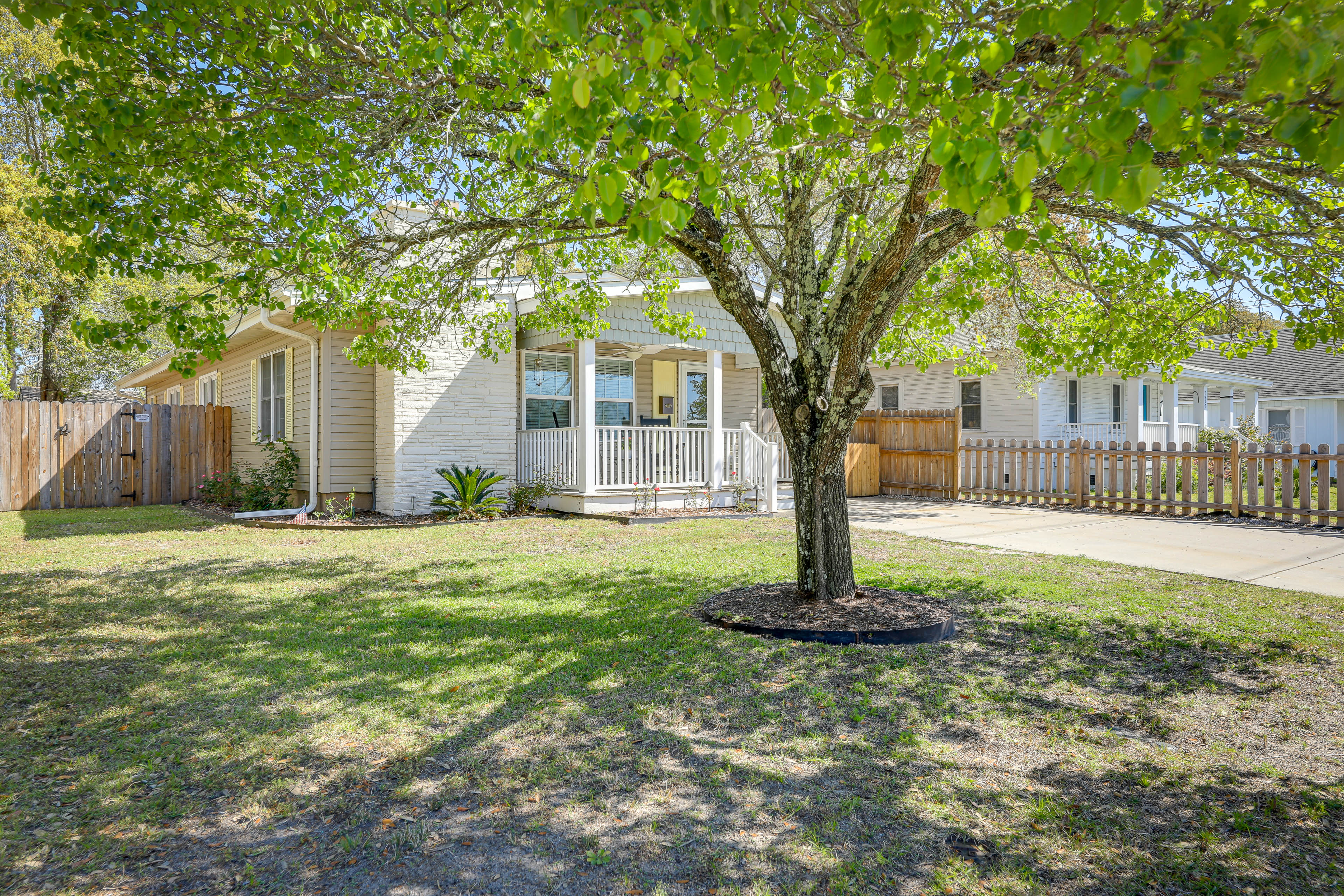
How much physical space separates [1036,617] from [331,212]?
6.07 meters

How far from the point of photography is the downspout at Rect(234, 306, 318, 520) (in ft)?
37.8

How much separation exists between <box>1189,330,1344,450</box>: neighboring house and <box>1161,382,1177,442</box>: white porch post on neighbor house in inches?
239

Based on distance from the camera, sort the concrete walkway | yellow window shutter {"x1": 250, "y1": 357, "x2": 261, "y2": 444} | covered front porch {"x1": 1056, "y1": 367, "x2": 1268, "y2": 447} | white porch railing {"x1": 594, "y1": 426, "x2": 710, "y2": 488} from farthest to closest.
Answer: covered front porch {"x1": 1056, "y1": 367, "x2": 1268, "y2": 447} < yellow window shutter {"x1": 250, "y1": 357, "x2": 261, "y2": 444} < white porch railing {"x1": 594, "y1": 426, "x2": 710, "y2": 488} < the concrete walkway

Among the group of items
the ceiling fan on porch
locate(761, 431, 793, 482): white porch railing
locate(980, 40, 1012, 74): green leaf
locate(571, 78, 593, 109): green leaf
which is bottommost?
locate(761, 431, 793, 482): white porch railing

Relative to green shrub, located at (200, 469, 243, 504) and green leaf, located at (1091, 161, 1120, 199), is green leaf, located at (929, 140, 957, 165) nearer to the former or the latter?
green leaf, located at (1091, 161, 1120, 199)

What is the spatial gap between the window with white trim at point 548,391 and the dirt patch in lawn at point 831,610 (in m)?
8.21

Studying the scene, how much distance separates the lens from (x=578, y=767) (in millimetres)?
3014

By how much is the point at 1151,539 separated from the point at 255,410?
15980 millimetres

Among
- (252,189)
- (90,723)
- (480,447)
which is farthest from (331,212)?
(480,447)

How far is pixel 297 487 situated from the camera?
13.0 meters

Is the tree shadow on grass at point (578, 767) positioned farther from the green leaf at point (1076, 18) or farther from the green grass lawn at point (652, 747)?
the green leaf at point (1076, 18)

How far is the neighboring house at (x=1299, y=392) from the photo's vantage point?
24.8 m

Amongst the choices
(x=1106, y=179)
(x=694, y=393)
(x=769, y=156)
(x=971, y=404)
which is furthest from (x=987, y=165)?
(x=971, y=404)

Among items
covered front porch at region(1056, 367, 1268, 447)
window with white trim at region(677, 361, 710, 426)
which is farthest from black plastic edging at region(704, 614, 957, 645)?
covered front porch at region(1056, 367, 1268, 447)
